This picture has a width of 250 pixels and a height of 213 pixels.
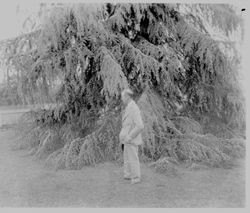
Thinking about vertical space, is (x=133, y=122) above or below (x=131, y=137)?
above

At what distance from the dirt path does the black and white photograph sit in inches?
1.2

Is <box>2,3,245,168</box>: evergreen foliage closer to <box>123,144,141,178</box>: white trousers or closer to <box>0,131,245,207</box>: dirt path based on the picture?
<box>0,131,245,207</box>: dirt path

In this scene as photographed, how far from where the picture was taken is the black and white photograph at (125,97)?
18.6ft

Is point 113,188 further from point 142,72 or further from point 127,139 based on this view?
point 142,72

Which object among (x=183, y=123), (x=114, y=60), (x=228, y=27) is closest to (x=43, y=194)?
(x=114, y=60)

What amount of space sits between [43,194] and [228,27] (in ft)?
14.7

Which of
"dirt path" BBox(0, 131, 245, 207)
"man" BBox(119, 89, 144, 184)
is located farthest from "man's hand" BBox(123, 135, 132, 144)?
"dirt path" BBox(0, 131, 245, 207)

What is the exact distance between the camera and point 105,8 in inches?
247

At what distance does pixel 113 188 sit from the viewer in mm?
5254

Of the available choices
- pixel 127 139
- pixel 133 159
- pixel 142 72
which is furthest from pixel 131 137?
pixel 142 72

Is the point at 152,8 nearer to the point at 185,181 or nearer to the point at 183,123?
the point at 183,123

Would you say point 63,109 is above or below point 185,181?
above

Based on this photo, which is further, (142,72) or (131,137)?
(142,72)

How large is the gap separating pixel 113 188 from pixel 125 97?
1.36 m
